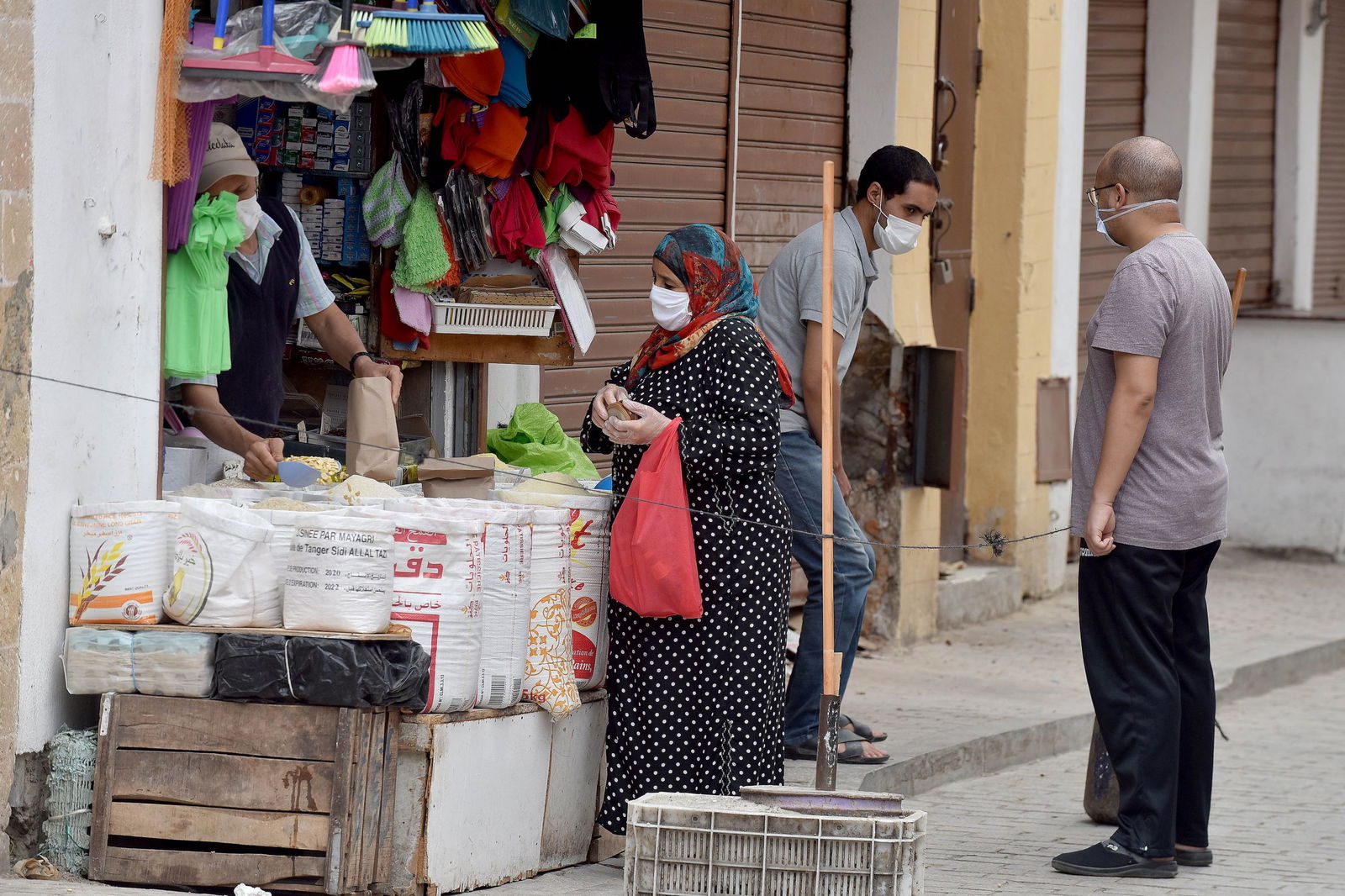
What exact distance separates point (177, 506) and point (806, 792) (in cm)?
171

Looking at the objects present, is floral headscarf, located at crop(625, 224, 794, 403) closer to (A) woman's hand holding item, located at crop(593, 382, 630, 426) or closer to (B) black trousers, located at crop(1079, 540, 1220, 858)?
(A) woman's hand holding item, located at crop(593, 382, 630, 426)

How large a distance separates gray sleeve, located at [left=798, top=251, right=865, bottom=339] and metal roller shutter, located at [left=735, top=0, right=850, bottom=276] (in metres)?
2.09

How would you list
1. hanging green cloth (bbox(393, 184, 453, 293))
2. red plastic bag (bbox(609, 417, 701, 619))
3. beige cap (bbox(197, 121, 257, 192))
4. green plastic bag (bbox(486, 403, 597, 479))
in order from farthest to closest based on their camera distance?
hanging green cloth (bbox(393, 184, 453, 293)), green plastic bag (bbox(486, 403, 597, 479)), beige cap (bbox(197, 121, 257, 192)), red plastic bag (bbox(609, 417, 701, 619))

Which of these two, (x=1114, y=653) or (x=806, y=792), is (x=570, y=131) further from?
(x=806, y=792)

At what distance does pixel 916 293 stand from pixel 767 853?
17.7ft

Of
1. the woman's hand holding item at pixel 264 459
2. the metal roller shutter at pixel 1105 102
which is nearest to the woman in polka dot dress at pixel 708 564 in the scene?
the woman's hand holding item at pixel 264 459

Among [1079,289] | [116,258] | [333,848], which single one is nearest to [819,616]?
[333,848]

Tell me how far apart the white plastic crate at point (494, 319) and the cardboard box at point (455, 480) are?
817mm

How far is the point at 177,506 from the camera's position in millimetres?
4496

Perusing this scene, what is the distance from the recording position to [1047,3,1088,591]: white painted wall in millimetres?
9891

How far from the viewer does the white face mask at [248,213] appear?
5.04m

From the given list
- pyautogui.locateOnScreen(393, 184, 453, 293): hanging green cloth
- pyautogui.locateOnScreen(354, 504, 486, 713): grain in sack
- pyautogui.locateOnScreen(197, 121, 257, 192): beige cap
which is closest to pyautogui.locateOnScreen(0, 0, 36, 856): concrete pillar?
pyautogui.locateOnScreen(197, 121, 257, 192): beige cap

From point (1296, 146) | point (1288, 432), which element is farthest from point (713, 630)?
point (1296, 146)

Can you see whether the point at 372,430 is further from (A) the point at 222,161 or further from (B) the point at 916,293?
(B) the point at 916,293
